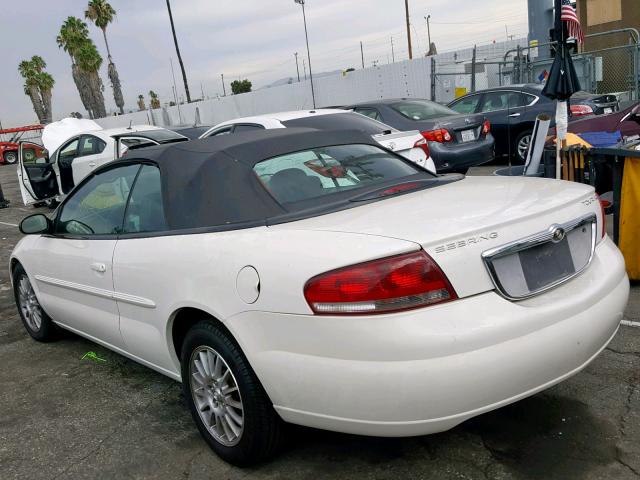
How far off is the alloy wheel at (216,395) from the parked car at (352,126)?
4954mm

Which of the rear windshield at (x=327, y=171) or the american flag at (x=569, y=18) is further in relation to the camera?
the american flag at (x=569, y=18)

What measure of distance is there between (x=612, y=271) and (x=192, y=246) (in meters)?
1.94

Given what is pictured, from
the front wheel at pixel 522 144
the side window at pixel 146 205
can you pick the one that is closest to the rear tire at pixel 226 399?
the side window at pixel 146 205

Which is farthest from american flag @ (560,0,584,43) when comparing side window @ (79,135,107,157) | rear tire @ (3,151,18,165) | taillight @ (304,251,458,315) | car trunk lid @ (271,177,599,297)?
rear tire @ (3,151,18,165)

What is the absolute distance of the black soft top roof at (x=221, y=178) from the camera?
2.99 meters

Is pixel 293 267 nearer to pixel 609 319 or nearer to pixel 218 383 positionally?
pixel 218 383

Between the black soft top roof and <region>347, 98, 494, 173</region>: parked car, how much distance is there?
251 inches

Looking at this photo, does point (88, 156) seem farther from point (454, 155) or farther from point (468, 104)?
point (468, 104)

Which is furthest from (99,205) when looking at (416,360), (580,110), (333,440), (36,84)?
(36,84)

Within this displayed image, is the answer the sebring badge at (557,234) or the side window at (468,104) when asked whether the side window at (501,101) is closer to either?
the side window at (468,104)

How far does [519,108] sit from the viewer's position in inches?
461

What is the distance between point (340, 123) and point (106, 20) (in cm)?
4901

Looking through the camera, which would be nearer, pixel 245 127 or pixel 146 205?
pixel 146 205

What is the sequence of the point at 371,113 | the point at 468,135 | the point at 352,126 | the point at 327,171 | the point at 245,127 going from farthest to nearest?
the point at 371,113 < the point at 468,135 < the point at 245,127 < the point at 352,126 < the point at 327,171
